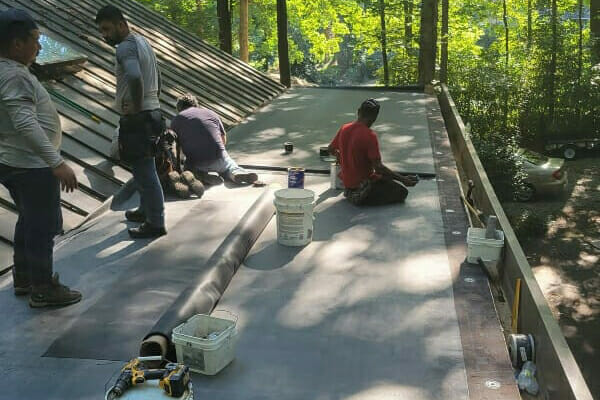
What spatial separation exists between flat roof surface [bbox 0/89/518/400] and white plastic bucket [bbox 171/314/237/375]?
0.07 m

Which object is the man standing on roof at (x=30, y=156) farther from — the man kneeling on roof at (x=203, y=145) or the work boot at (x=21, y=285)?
the man kneeling on roof at (x=203, y=145)

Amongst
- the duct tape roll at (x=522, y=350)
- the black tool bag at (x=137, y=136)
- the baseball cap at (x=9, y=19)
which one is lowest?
the duct tape roll at (x=522, y=350)

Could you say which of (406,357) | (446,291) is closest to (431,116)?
(446,291)

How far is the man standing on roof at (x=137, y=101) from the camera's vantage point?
211 inches

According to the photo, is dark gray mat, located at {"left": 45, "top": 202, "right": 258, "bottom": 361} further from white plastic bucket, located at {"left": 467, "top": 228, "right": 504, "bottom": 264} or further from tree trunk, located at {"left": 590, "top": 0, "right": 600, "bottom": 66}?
tree trunk, located at {"left": 590, "top": 0, "right": 600, "bottom": 66}

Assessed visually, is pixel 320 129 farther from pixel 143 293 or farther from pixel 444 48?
pixel 444 48

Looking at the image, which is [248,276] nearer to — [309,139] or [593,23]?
[309,139]

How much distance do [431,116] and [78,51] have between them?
6.23 metres

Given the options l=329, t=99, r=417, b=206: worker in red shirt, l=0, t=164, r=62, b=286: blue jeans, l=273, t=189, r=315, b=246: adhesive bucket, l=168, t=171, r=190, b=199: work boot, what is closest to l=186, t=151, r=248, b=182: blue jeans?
l=168, t=171, r=190, b=199: work boot

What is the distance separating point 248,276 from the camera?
5320 millimetres

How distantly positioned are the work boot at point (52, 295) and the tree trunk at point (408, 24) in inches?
944

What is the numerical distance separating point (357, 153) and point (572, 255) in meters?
8.61

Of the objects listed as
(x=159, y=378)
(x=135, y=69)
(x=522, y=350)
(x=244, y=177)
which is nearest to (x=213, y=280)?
(x=159, y=378)

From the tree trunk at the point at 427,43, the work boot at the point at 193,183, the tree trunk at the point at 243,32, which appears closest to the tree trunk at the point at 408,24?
the tree trunk at the point at 243,32
